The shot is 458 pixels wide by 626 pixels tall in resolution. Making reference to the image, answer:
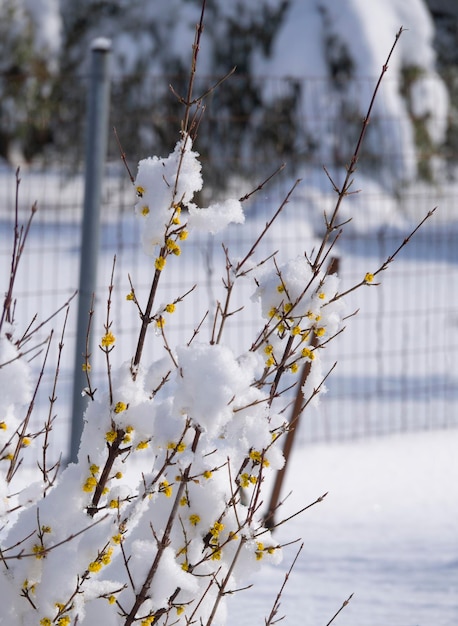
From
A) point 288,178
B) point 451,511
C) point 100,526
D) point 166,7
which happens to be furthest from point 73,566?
point 166,7

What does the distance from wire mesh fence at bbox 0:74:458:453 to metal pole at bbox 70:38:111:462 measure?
0.40 feet

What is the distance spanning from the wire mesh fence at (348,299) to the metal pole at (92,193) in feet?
0.40

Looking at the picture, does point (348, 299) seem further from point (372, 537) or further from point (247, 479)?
point (247, 479)

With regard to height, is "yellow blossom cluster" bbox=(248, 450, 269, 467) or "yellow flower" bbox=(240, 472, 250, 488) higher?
"yellow blossom cluster" bbox=(248, 450, 269, 467)

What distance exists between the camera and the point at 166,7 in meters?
16.1

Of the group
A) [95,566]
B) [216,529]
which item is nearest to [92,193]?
[216,529]

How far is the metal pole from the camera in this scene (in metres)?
4.03

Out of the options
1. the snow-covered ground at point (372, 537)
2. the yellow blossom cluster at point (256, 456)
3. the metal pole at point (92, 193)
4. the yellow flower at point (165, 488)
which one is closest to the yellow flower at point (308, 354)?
the yellow blossom cluster at point (256, 456)

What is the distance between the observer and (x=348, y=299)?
9.00m

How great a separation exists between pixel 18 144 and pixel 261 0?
4652 mm

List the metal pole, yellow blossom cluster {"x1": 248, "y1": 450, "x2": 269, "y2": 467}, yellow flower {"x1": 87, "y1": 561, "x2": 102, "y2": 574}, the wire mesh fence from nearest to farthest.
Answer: yellow flower {"x1": 87, "y1": 561, "x2": 102, "y2": 574}
yellow blossom cluster {"x1": 248, "y1": 450, "x2": 269, "y2": 467}
the metal pole
the wire mesh fence

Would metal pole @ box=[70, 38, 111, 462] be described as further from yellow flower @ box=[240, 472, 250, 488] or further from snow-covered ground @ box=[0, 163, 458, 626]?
yellow flower @ box=[240, 472, 250, 488]

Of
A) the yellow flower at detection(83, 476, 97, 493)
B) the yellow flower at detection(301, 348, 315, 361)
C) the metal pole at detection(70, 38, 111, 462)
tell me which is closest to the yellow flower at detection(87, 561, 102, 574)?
the yellow flower at detection(83, 476, 97, 493)

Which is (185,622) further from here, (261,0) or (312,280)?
(261,0)
